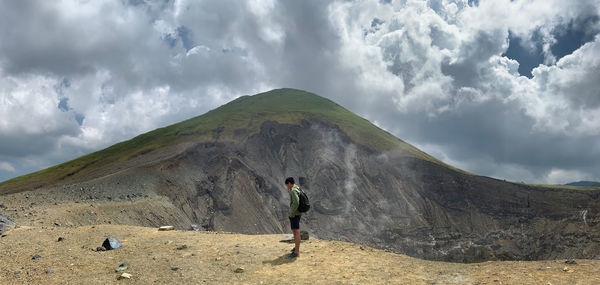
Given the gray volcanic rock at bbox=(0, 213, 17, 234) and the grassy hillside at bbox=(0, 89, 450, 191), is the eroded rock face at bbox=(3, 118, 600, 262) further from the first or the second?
the gray volcanic rock at bbox=(0, 213, 17, 234)

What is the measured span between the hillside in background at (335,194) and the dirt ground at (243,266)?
2767 cm

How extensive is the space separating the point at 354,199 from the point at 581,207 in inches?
1699

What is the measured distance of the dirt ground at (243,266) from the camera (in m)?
8.23

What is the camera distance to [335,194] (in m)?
67.8

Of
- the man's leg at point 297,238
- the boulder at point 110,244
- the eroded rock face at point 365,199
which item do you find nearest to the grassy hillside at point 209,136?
the eroded rock face at point 365,199

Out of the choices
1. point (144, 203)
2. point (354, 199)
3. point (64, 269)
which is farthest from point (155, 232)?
point (354, 199)

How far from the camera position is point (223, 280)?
8359 mm

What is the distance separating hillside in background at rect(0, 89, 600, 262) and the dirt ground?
90.8ft

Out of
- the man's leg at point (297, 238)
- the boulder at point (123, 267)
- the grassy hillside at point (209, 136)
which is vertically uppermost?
the grassy hillside at point (209, 136)

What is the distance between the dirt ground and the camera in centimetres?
823

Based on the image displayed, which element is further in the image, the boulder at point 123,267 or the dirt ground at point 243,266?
the boulder at point 123,267

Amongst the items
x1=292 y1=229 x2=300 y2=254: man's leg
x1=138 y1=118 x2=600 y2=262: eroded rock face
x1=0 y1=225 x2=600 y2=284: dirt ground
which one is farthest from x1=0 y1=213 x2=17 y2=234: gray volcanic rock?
x1=138 y1=118 x2=600 y2=262: eroded rock face

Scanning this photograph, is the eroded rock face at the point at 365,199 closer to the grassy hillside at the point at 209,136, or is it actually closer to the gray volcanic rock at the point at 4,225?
the grassy hillside at the point at 209,136

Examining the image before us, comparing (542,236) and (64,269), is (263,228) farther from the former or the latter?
(542,236)
